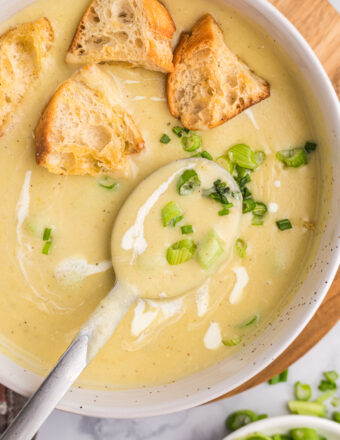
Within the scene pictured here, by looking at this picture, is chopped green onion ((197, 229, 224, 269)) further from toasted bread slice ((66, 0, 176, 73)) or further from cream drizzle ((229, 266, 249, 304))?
toasted bread slice ((66, 0, 176, 73))

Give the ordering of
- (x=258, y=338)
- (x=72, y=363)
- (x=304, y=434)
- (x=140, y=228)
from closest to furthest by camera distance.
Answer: (x=72, y=363)
(x=140, y=228)
(x=258, y=338)
(x=304, y=434)

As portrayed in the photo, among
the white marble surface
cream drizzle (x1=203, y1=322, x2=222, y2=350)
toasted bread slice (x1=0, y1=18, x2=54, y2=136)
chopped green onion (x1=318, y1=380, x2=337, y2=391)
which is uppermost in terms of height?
toasted bread slice (x1=0, y1=18, x2=54, y2=136)

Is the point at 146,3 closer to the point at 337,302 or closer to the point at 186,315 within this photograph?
the point at 186,315

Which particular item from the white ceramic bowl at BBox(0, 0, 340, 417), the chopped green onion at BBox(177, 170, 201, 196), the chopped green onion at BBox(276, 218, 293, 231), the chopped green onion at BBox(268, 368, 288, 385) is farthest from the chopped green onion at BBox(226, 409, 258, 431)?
the chopped green onion at BBox(177, 170, 201, 196)

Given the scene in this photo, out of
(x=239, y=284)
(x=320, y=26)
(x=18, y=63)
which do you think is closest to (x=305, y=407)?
(x=239, y=284)

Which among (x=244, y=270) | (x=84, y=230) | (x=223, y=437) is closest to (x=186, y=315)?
(x=244, y=270)

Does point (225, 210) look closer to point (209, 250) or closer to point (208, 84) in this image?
point (209, 250)

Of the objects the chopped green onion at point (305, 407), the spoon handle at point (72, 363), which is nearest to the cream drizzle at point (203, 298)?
the spoon handle at point (72, 363)

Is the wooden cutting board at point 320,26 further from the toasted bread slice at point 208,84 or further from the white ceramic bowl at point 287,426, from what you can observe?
the white ceramic bowl at point 287,426
